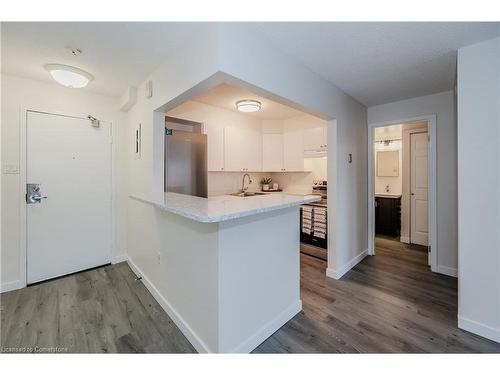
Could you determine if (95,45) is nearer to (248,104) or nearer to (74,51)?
(74,51)

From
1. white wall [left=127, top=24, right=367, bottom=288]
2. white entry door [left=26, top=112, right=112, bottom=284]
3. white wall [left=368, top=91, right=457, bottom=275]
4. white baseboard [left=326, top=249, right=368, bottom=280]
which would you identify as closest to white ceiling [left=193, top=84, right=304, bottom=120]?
white wall [left=127, top=24, right=367, bottom=288]

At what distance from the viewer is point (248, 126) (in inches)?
161

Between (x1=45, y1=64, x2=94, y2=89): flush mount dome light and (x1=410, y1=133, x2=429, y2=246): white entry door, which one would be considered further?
(x1=410, y1=133, x2=429, y2=246): white entry door

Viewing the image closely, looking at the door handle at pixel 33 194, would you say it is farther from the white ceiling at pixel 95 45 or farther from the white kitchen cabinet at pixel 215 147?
the white kitchen cabinet at pixel 215 147

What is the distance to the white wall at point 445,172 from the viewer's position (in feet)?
9.14

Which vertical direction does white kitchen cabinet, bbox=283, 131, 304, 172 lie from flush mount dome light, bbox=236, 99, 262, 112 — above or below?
below

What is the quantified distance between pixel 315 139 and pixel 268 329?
303 cm

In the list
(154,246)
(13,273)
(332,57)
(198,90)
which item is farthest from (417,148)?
(13,273)

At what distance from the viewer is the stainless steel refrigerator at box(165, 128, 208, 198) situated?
2.73 meters

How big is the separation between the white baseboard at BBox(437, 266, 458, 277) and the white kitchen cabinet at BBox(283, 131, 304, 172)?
7.90 feet

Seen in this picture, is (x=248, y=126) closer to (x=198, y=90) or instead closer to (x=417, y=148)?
(x=198, y=90)

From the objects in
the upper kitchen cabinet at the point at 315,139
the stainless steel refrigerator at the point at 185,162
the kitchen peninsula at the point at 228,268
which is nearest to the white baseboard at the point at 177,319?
the kitchen peninsula at the point at 228,268

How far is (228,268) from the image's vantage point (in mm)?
1433

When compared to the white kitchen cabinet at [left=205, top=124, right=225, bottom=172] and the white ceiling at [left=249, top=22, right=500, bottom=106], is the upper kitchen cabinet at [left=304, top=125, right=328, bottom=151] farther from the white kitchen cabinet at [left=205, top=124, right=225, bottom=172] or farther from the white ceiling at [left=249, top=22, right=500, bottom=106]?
the white kitchen cabinet at [left=205, top=124, right=225, bottom=172]
